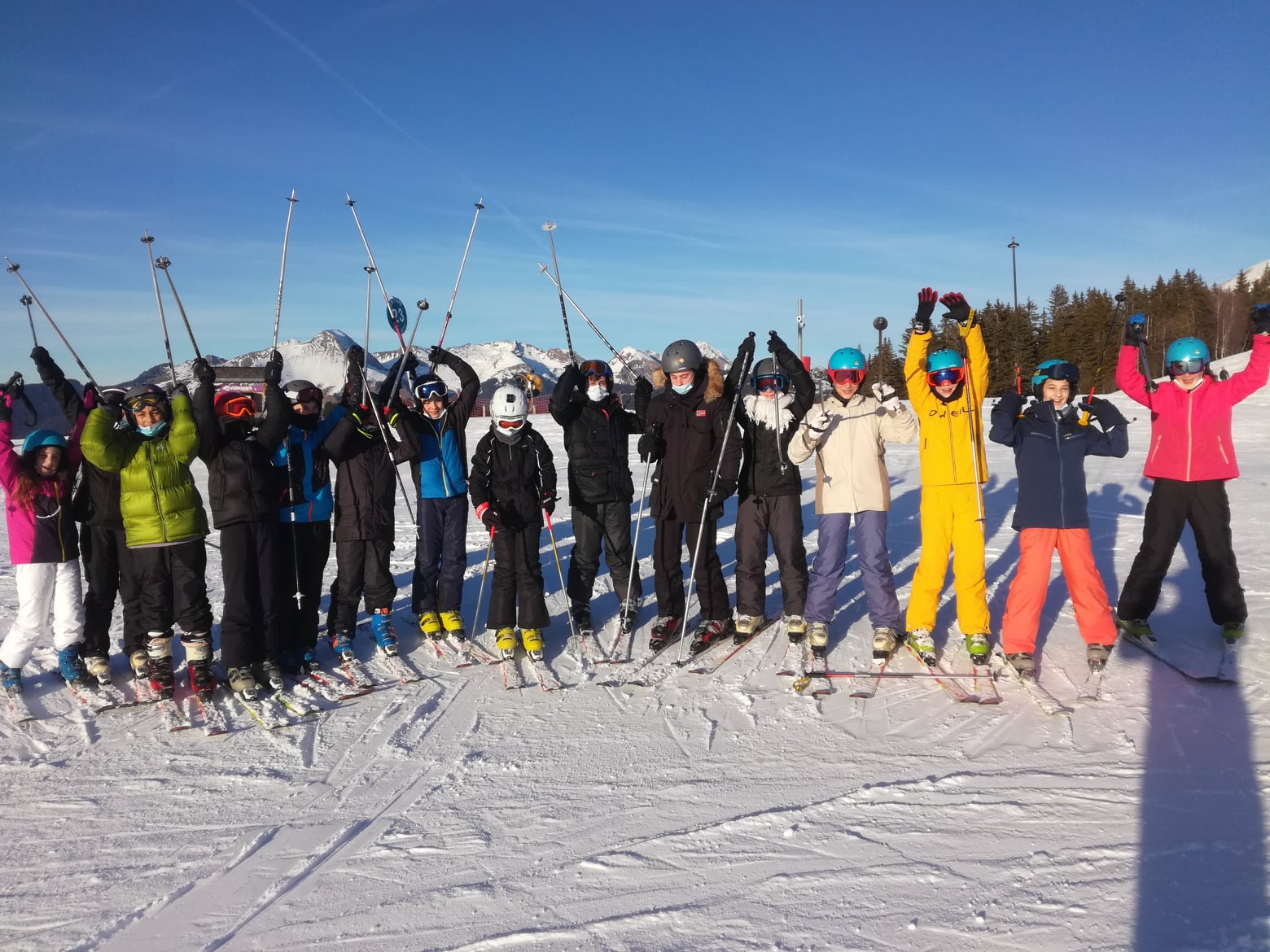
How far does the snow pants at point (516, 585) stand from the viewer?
5.77 m

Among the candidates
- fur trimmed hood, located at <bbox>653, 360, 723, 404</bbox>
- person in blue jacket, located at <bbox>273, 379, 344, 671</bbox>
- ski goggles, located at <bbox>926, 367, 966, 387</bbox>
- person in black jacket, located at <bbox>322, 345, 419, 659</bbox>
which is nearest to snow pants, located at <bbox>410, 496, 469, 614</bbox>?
person in black jacket, located at <bbox>322, 345, 419, 659</bbox>

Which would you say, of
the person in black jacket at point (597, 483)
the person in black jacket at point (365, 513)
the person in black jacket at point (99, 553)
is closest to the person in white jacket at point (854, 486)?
the person in black jacket at point (597, 483)

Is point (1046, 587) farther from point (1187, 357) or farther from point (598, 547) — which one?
point (598, 547)

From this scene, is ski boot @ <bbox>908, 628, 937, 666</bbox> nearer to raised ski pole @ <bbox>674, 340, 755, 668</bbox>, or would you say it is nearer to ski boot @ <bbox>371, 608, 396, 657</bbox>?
raised ski pole @ <bbox>674, 340, 755, 668</bbox>

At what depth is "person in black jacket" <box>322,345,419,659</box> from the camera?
5.63 m

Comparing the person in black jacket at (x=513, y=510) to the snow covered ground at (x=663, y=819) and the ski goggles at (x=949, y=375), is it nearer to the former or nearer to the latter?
the snow covered ground at (x=663, y=819)

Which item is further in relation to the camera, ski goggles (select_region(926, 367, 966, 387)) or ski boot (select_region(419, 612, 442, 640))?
ski boot (select_region(419, 612, 442, 640))

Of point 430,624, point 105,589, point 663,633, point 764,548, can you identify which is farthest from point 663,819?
point 105,589

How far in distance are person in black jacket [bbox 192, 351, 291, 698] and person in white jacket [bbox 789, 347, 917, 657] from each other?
3.52 m

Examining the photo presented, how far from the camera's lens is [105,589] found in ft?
17.4

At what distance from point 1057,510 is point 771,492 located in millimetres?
1845

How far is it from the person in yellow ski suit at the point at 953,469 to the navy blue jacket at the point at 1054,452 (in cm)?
22

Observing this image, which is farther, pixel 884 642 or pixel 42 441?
pixel 884 642

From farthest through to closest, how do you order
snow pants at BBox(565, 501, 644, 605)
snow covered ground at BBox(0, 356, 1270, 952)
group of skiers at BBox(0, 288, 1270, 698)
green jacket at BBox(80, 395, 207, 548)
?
snow pants at BBox(565, 501, 644, 605) → group of skiers at BBox(0, 288, 1270, 698) → green jacket at BBox(80, 395, 207, 548) → snow covered ground at BBox(0, 356, 1270, 952)
